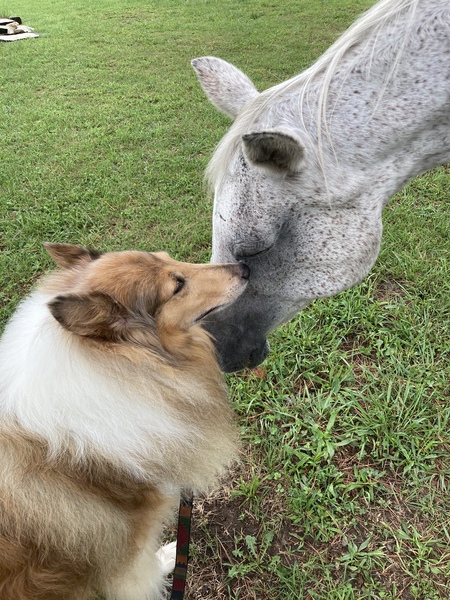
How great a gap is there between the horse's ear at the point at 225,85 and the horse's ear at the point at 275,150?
0.62 m

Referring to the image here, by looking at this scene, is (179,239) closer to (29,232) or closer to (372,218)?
(29,232)

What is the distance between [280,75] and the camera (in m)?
6.97

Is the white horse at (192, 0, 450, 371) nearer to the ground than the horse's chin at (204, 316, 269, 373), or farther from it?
farther from it

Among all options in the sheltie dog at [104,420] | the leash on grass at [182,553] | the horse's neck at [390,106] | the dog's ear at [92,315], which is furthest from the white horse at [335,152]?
the leash on grass at [182,553]

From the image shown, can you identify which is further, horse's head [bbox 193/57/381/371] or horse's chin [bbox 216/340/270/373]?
horse's chin [bbox 216/340/270/373]

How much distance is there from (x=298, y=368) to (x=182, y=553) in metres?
1.41

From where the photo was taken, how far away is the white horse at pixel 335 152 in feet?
4.94

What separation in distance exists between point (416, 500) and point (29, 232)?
12.6ft

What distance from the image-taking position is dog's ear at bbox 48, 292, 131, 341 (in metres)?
1.34

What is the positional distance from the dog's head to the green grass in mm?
1037

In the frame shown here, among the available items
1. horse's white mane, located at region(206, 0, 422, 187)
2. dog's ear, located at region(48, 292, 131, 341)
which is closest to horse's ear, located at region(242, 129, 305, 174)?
horse's white mane, located at region(206, 0, 422, 187)

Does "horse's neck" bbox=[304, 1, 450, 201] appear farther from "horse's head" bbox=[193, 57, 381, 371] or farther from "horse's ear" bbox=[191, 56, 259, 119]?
"horse's ear" bbox=[191, 56, 259, 119]

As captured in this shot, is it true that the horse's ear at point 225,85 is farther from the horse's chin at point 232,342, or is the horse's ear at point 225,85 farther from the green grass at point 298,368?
the green grass at point 298,368

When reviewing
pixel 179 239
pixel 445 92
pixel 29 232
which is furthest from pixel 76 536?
pixel 29 232
